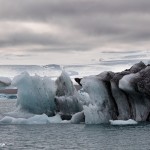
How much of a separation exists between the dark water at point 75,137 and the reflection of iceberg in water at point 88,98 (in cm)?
172

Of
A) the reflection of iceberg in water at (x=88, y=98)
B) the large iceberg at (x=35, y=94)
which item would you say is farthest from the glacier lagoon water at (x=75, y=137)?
the large iceberg at (x=35, y=94)

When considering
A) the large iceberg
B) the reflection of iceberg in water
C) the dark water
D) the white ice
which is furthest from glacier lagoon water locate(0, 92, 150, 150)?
the large iceberg

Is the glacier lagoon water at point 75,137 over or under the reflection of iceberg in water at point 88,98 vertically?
under

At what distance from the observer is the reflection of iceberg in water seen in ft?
152

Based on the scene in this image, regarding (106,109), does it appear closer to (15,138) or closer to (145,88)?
(145,88)

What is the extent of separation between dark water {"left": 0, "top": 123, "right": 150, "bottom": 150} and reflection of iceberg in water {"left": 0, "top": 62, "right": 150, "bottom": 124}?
1.72m

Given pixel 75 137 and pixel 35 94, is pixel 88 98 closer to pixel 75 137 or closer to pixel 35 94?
pixel 35 94

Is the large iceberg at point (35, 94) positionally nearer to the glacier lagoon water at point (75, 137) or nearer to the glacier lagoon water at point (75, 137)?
the glacier lagoon water at point (75, 137)

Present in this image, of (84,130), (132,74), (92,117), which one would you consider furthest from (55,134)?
(132,74)

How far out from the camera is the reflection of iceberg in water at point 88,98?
46438 millimetres

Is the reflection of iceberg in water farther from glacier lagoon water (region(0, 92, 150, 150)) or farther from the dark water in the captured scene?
the dark water

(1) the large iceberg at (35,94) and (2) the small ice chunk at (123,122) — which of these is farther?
(1) the large iceberg at (35,94)

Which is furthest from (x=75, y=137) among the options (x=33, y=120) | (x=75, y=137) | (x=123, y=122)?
(x=33, y=120)

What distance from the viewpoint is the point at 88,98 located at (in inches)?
1870
